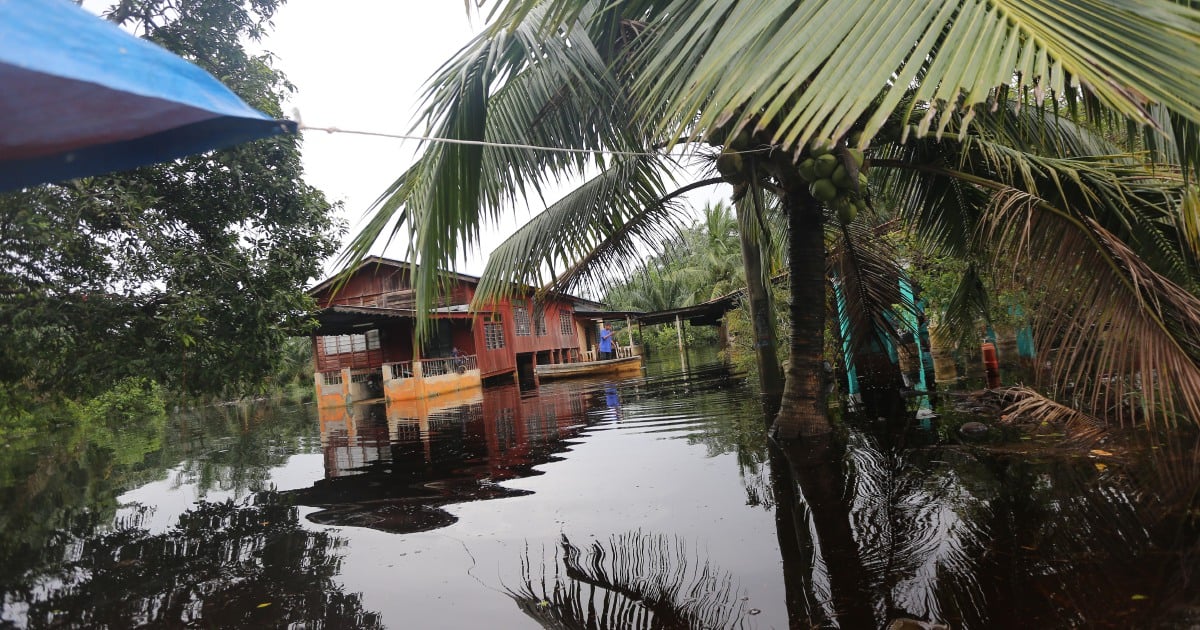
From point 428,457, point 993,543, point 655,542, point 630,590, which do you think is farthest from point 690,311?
point 630,590

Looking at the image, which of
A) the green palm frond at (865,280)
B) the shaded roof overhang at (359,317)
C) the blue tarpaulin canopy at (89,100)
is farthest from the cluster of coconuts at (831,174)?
the shaded roof overhang at (359,317)

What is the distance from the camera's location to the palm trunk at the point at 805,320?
4.62m

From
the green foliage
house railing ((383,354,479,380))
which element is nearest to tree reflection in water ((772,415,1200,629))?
the green foliage

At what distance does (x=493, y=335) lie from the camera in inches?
902

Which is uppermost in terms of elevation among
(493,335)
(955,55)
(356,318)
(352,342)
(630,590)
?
(356,318)

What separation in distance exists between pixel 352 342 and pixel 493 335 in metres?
4.81

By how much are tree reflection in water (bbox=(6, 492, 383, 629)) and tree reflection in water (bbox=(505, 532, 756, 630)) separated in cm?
75

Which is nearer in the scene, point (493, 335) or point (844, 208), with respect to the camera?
point (844, 208)

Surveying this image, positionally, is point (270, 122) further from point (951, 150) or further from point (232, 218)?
point (232, 218)

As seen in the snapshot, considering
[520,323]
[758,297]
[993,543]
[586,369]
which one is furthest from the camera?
[520,323]

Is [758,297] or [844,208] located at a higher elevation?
[844,208]

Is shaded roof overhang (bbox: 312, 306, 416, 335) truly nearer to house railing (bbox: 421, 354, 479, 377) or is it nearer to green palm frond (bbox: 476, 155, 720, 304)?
house railing (bbox: 421, 354, 479, 377)

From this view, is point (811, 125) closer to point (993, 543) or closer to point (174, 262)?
point (993, 543)

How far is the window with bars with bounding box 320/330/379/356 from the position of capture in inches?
886
